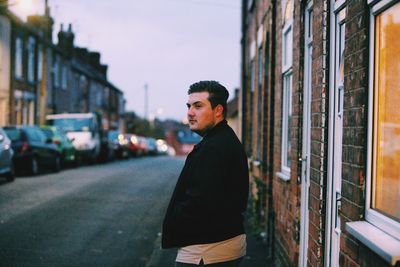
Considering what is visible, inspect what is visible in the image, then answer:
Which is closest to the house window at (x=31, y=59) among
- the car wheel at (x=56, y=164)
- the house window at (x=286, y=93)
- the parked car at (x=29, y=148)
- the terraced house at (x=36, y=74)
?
the terraced house at (x=36, y=74)

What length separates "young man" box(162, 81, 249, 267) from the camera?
3391mm

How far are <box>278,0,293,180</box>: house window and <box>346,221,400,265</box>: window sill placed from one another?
149 inches

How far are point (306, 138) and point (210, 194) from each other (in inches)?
113

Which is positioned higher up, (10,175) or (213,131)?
(213,131)

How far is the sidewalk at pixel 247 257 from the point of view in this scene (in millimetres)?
7565

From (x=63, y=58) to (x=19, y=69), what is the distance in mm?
11294

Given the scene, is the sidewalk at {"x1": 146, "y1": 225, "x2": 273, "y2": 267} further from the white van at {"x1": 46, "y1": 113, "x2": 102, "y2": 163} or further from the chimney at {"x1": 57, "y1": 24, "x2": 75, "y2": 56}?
the chimney at {"x1": 57, "y1": 24, "x2": 75, "y2": 56}

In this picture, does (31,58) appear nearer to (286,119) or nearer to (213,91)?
(286,119)

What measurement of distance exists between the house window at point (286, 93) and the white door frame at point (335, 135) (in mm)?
2497

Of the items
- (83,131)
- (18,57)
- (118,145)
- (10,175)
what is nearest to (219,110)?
(10,175)

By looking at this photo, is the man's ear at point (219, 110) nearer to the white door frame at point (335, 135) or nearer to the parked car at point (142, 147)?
the white door frame at point (335, 135)

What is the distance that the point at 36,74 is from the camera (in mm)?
35531

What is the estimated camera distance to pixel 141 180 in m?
19.6

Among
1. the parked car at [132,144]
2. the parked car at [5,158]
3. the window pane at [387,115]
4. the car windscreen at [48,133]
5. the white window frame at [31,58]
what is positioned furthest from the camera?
the parked car at [132,144]
